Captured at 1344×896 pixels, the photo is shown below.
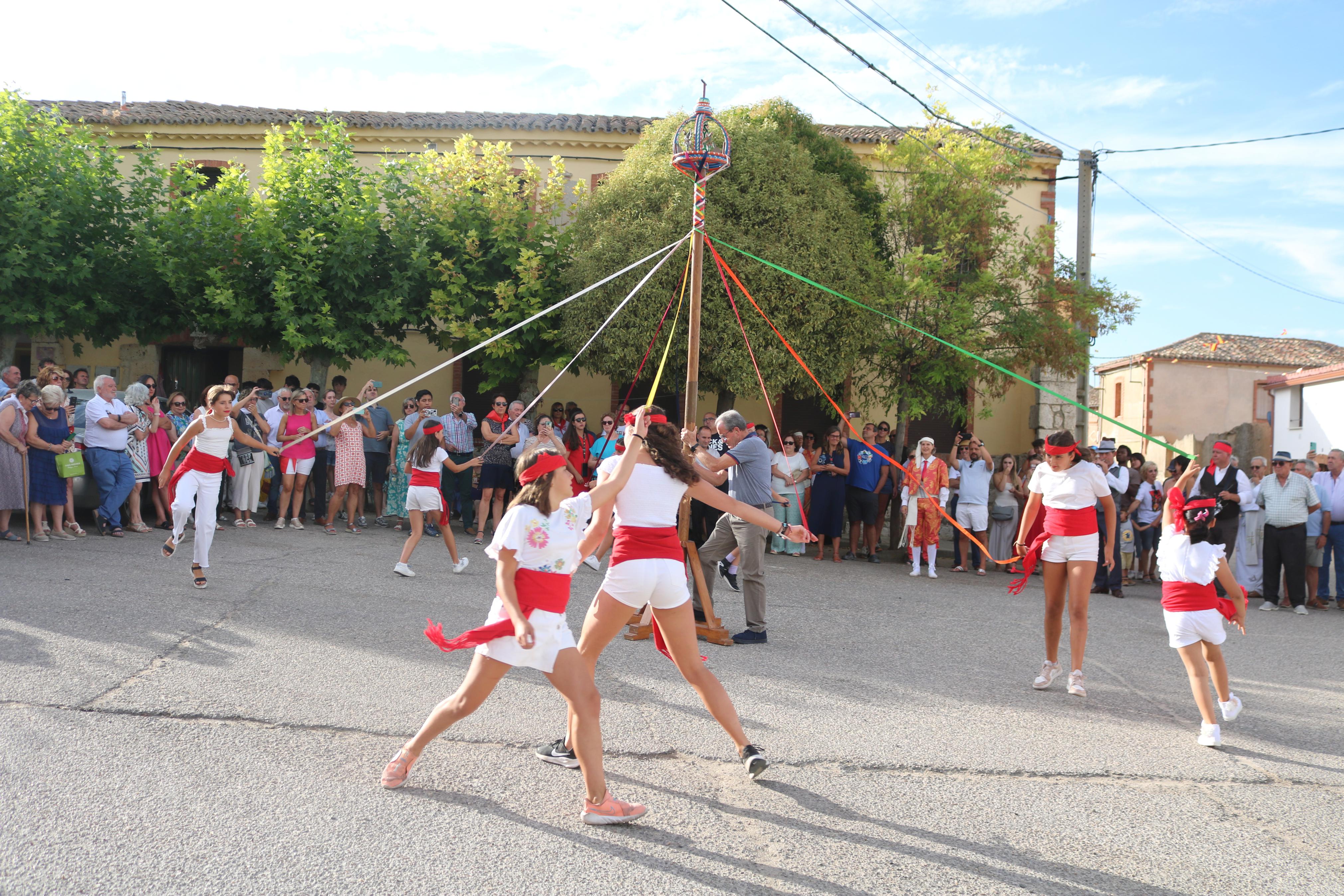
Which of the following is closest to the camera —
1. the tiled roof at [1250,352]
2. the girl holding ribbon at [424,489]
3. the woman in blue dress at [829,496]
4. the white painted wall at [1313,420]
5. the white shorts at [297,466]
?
the girl holding ribbon at [424,489]

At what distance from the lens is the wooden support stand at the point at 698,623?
747 centimetres

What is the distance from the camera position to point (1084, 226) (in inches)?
628

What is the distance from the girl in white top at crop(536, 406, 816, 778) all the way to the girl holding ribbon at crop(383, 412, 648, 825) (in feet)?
1.17

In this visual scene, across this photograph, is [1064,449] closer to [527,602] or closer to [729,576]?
[527,602]

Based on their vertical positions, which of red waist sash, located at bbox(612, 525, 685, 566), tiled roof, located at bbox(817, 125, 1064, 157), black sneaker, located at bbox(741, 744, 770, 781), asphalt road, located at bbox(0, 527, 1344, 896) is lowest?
asphalt road, located at bbox(0, 527, 1344, 896)

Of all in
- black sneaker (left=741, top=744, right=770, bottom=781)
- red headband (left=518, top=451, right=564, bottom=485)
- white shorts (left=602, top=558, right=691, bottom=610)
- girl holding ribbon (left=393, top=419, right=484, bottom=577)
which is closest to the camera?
red headband (left=518, top=451, right=564, bottom=485)

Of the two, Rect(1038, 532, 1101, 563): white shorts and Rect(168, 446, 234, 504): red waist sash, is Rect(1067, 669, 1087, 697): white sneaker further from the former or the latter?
Rect(168, 446, 234, 504): red waist sash

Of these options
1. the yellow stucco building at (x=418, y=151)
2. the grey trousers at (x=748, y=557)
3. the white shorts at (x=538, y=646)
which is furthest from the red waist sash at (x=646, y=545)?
the yellow stucco building at (x=418, y=151)

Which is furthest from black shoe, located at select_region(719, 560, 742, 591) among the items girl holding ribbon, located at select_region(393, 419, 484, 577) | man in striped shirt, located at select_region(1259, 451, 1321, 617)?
man in striped shirt, located at select_region(1259, 451, 1321, 617)

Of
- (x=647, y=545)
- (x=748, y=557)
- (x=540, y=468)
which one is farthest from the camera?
(x=748, y=557)

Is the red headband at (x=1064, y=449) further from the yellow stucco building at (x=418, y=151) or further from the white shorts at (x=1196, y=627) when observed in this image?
the yellow stucco building at (x=418, y=151)

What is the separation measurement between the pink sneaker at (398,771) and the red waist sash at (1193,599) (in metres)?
4.31

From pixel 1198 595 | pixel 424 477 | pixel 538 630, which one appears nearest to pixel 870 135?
pixel 424 477

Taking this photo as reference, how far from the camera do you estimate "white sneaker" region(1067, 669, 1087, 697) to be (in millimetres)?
6387
